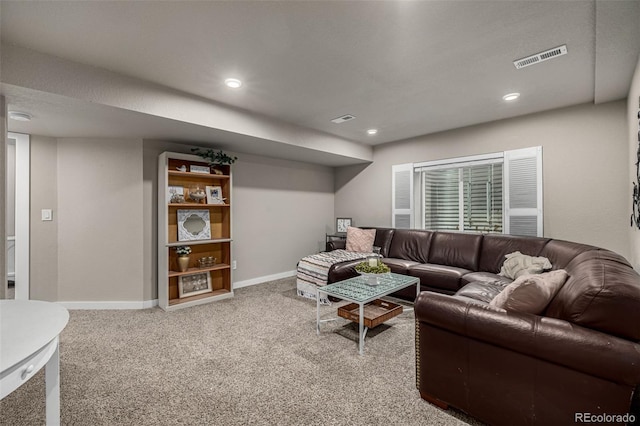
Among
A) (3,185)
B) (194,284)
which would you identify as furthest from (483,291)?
(3,185)

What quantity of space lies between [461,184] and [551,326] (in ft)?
11.2

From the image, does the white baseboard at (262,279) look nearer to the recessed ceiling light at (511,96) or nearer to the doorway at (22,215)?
the doorway at (22,215)

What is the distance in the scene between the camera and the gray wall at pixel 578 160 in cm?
310

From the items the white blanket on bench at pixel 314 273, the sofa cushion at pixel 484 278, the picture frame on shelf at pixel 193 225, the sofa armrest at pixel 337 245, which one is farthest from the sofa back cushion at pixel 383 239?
the picture frame on shelf at pixel 193 225

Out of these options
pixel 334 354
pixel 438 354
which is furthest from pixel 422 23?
pixel 334 354

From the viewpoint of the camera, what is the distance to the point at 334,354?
2.39 metres

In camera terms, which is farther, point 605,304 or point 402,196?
point 402,196

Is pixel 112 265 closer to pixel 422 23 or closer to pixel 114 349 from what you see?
pixel 114 349

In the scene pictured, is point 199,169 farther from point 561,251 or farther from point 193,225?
point 561,251

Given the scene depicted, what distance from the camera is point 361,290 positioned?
273cm

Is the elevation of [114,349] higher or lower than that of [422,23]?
lower

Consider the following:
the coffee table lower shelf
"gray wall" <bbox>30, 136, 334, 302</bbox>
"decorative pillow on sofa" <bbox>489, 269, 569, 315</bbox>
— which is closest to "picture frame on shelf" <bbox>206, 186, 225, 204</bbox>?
"gray wall" <bbox>30, 136, 334, 302</bbox>

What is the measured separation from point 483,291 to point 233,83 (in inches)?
123

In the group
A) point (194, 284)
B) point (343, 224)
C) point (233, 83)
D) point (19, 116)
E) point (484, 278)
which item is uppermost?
point (233, 83)
